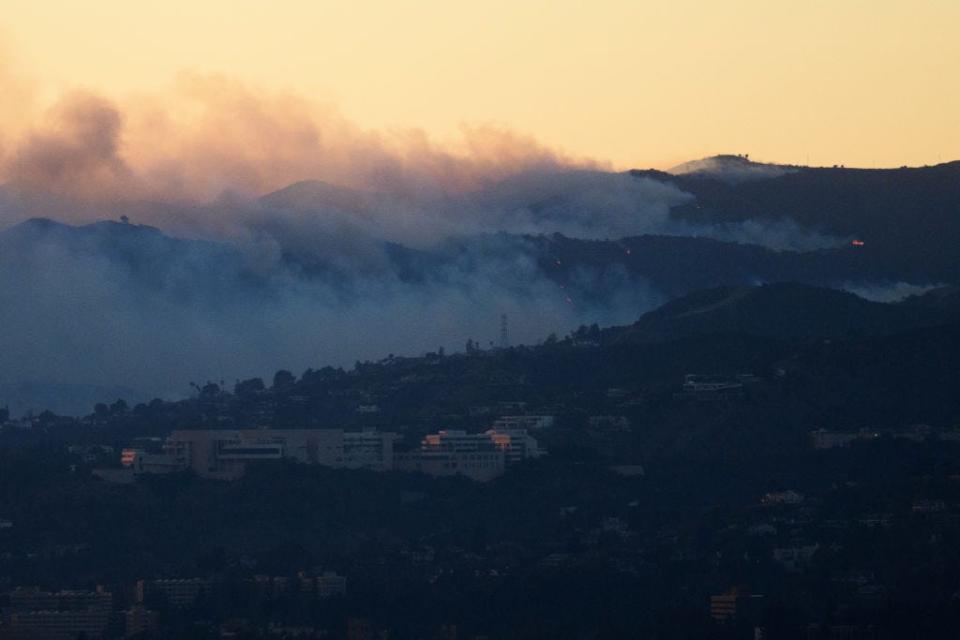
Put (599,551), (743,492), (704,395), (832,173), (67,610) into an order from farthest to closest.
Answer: (832,173) < (704,395) < (743,492) < (599,551) < (67,610)

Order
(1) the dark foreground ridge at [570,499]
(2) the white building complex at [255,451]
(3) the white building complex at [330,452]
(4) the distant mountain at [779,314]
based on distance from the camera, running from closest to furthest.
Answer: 1. (1) the dark foreground ridge at [570,499]
2. (2) the white building complex at [255,451]
3. (3) the white building complex at [330,452]
4. (4) the distant mountain at [779,314]

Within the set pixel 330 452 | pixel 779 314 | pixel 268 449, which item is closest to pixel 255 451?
pixel 268 449

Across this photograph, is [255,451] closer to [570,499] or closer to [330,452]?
[330,452]

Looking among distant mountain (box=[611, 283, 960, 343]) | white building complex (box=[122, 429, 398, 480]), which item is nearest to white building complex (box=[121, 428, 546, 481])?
white building complex (box=[122, 429, 398, 480])

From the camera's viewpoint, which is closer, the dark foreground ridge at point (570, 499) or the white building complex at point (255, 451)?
the dark foreground ridge at point (570, 499)

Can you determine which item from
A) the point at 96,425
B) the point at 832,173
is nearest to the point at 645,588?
the point at 96,425

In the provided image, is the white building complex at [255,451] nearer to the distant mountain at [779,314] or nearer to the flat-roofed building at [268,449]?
the flat-roofed building at [268,449]

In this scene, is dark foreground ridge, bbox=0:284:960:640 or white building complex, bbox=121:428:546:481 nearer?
dark foreground ridge, bbox=0:284:960:640

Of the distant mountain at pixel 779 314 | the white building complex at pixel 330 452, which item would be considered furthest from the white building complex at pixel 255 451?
the distant mountain at pixel 779 314

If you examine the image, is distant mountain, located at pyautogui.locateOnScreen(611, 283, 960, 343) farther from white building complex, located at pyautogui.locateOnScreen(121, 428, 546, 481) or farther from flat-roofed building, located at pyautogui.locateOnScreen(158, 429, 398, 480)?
flat-roofed building, located at pyautogui.locateOnScreen(158, 429, 398, 480)

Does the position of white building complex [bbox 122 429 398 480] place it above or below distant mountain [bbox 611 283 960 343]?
below

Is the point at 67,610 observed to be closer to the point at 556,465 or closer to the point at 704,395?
the point at 556,465
